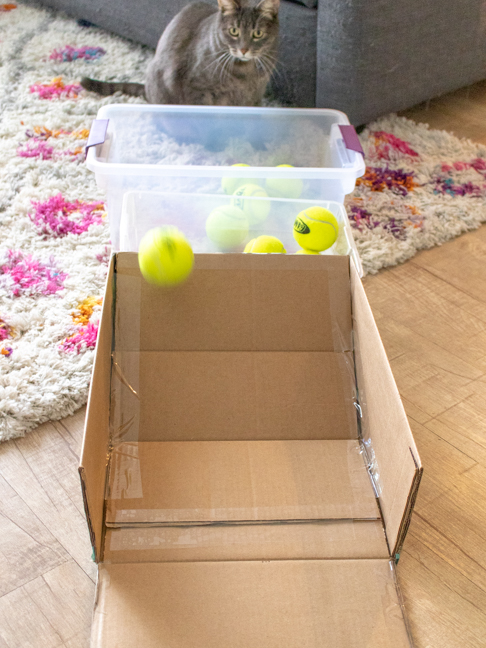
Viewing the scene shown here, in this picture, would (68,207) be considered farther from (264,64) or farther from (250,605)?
(250,605)

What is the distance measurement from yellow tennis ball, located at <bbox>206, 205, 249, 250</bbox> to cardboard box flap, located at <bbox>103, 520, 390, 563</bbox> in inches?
23.3

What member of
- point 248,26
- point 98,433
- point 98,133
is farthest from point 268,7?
point 98,433

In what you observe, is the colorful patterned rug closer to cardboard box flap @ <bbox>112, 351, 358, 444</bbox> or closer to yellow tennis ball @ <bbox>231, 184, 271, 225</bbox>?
cardboard box flap @ <bbox>112, 351, 358, 444</bbox>

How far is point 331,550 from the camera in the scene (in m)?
0.72

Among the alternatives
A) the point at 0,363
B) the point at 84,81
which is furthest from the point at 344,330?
the point at 84,81

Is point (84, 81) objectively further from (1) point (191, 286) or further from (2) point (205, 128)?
(1) point (191, 286)

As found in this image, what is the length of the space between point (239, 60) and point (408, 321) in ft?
2.97

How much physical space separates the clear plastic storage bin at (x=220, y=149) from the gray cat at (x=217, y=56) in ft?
0.57

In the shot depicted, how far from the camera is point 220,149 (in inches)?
62.1

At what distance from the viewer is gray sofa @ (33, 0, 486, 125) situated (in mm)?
1565

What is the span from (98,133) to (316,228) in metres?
0.54

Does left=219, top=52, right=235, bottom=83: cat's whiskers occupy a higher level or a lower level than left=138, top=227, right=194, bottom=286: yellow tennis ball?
higher

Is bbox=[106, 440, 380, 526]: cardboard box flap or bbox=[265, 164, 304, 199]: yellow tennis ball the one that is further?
bbox=[265, 164, 304, 199]: yellow tennis ball

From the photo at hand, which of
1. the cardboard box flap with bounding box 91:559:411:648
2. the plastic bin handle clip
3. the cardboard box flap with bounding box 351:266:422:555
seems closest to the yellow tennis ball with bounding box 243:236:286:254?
the cardboard box flap with bounding box 351:266:422:555
